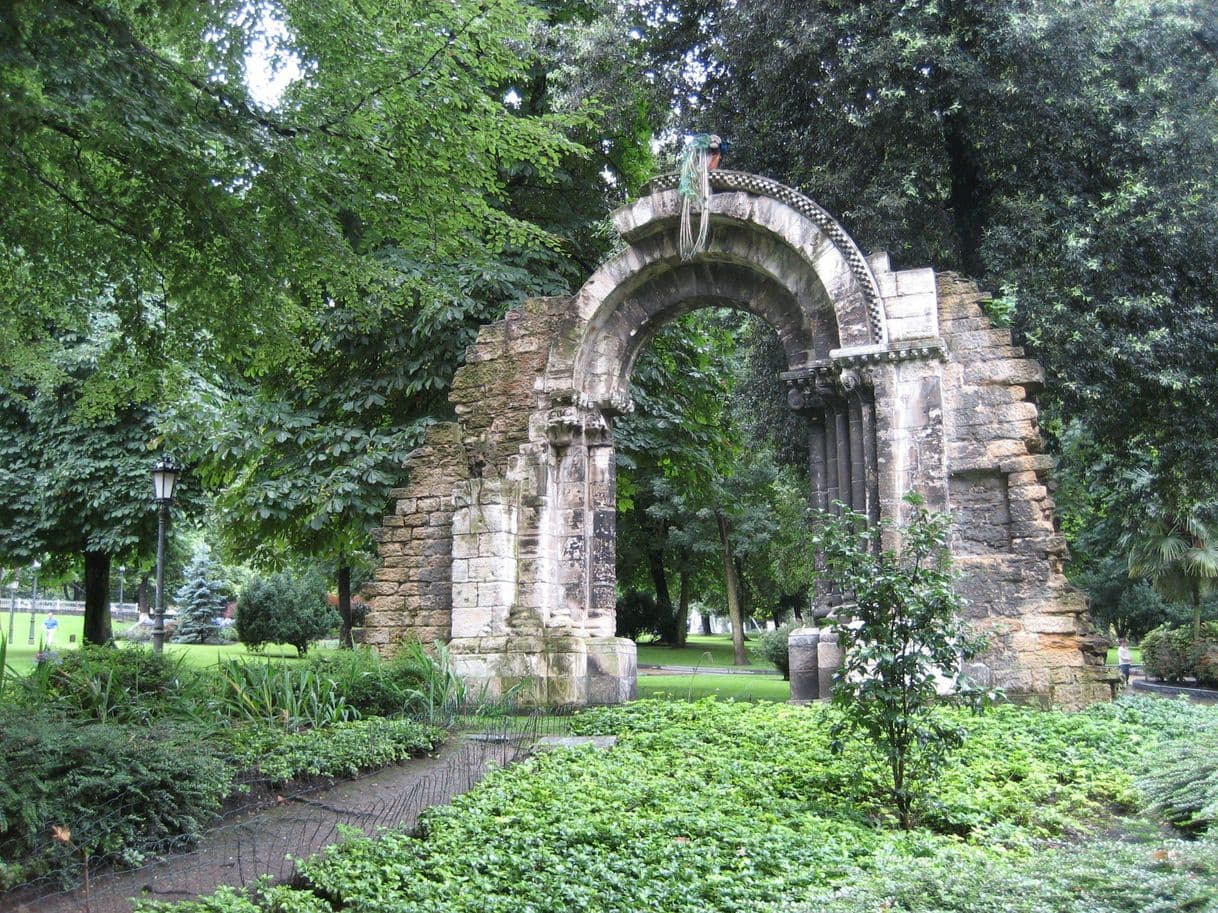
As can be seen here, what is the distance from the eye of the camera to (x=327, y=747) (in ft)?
22.0

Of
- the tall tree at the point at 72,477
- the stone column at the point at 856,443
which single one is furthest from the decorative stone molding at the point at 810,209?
the tall tree at the point at 72,477

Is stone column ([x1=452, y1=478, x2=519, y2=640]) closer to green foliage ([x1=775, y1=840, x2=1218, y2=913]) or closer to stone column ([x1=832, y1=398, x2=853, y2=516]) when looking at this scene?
stone column ([x1=832, y1=398, x2=853, y2=516])

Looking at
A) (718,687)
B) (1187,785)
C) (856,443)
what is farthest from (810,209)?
(718,687)

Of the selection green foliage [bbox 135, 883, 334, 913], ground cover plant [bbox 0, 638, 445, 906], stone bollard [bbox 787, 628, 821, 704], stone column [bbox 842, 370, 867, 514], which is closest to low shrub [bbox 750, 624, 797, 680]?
stone bollard [bbox 787, 628, 821, 704]

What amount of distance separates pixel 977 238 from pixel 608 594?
7.72 metres

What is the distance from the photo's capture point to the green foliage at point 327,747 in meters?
6.25

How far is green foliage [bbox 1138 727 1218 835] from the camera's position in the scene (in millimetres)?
5277

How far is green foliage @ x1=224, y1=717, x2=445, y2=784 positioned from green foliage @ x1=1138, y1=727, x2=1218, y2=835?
4767mm

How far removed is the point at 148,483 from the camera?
1783 centimetres

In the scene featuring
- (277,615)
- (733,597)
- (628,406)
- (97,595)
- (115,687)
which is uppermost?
(628,406)

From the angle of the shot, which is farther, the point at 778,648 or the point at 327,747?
the point at 778,648

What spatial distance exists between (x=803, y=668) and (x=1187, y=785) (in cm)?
443

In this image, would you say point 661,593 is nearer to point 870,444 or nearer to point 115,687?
point 870,444

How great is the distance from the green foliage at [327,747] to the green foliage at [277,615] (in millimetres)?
18529
